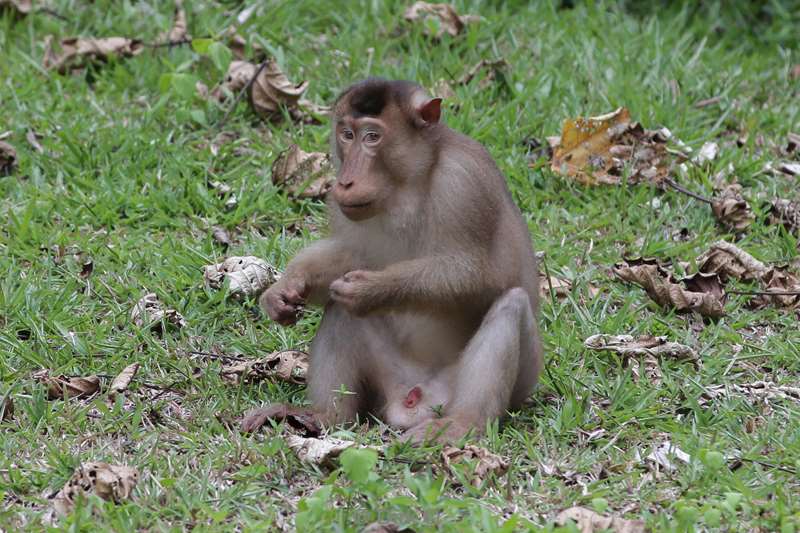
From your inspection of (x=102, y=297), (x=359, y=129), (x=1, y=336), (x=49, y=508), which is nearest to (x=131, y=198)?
(x=102, y=297)

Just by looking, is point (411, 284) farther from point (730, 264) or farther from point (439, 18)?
point (439, 18)

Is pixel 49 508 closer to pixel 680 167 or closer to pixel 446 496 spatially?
pixel 446 496

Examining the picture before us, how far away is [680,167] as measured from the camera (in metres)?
8.28

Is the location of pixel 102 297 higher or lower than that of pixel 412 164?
lower

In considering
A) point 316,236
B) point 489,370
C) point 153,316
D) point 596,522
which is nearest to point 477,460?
point 489,370

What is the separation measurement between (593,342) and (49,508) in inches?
111

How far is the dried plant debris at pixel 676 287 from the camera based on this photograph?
6969mm

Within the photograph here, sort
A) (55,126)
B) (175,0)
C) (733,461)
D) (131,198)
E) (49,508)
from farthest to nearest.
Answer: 1. (175,0)
2. (55,126)
3. (131,198)
4. (733,461)
5. (49,508)

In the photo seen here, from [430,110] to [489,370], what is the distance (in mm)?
1159

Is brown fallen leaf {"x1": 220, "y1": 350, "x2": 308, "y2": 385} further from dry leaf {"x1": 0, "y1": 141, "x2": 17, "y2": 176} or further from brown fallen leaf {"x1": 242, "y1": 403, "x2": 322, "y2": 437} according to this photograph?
dry leaf {"x1": 0, "y1": 141, "x2": 17, "y2": 176}

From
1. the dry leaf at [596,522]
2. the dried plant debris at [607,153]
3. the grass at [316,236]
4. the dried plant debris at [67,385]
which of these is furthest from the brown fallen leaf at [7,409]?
the dried plant debris at [607,153]

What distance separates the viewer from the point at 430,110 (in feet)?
19.0

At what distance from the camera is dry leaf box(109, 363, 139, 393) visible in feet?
19.8

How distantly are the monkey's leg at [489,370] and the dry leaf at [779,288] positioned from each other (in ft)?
6.38
